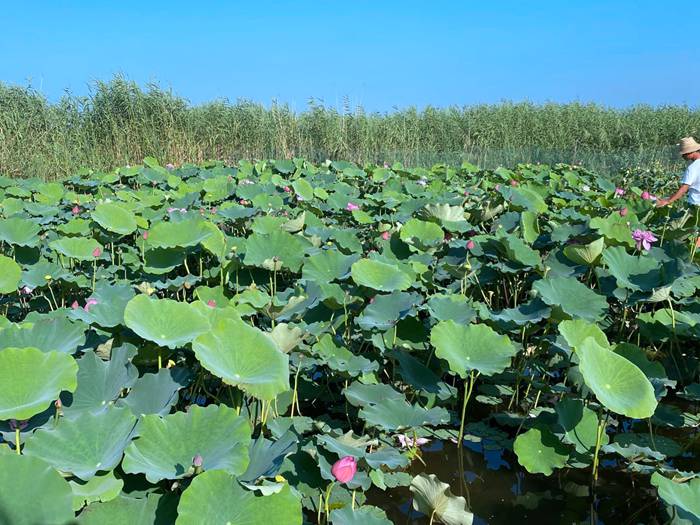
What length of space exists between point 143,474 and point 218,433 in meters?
0.18

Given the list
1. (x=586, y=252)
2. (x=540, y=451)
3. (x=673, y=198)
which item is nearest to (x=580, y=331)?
(x=540, y=451)

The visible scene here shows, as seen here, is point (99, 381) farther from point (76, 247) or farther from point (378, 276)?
point (76, 247)

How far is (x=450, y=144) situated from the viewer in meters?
12.4

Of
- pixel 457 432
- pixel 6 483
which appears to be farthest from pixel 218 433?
pixel 457 432

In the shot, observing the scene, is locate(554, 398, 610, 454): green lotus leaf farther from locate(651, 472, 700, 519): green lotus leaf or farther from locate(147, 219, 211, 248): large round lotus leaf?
locate(147, 219, 211, 248): large round lotus leaf

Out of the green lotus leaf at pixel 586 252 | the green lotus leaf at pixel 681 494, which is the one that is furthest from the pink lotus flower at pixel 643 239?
the green lotus leaf at pixel 681 494

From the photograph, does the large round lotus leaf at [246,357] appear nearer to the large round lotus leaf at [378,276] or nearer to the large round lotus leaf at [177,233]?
the large round lotus leaf at [378,276]

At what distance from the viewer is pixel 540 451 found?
1.89 m

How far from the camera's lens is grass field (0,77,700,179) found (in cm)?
812

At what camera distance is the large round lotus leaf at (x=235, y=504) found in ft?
3.60

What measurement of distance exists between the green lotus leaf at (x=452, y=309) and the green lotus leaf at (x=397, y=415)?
489 millimetres

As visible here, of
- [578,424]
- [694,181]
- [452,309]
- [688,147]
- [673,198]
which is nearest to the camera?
[578,424]

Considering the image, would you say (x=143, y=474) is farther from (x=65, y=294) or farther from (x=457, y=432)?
(x=65, y=294)

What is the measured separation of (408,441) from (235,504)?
3.54 ft
